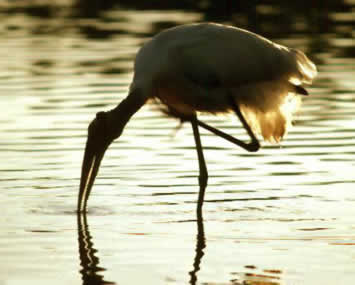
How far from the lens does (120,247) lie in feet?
30.9

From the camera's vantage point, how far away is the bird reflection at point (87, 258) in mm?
8545

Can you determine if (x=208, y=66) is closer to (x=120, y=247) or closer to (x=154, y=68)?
(x=154, y=68)

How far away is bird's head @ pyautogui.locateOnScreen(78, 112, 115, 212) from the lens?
1101 centimetres

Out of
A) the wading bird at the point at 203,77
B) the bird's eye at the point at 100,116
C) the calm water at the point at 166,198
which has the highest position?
the wading bird at the point at 203,77

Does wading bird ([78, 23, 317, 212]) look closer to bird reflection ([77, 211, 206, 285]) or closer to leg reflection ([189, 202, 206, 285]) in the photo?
leg reflection ([189, 202, 206, 285])

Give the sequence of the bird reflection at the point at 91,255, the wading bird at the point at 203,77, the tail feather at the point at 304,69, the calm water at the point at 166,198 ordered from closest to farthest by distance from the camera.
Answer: the bird reflection at the point at 91,255 < the calm water at the point at 166,198 < the wading bird at the point at 203,77 < the tail feather at the point at 304,69

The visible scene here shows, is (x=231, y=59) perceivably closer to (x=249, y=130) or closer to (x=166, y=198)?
(x=249, y=130)

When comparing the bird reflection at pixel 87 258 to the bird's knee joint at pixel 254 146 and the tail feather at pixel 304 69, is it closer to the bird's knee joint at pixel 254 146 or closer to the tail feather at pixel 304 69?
the bird's knee joint at pixel 254 146

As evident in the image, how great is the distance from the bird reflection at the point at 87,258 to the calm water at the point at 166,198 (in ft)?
0.04

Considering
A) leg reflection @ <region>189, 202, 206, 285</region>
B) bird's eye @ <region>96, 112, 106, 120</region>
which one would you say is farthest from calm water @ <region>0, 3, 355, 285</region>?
bird's eye @ <region>96, 112, 106, 120</region>

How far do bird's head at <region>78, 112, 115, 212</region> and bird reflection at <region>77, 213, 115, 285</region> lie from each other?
1.76 ft

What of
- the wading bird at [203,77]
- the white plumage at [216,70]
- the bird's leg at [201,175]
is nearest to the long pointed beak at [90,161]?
the wading bird at [203,77]

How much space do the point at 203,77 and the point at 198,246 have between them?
6.71ft

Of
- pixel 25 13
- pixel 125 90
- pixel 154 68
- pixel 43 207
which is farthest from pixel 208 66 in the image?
pixel 25 13
